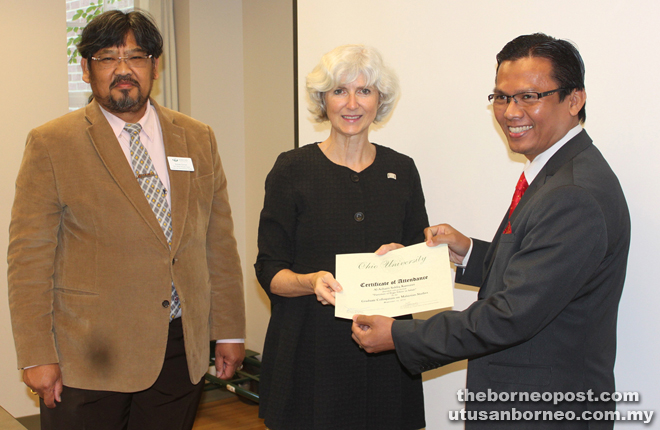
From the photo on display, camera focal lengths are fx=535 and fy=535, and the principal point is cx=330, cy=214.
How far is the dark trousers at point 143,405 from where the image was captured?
6.13 feet

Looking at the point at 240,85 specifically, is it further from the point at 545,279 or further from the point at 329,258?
the point at 545,279

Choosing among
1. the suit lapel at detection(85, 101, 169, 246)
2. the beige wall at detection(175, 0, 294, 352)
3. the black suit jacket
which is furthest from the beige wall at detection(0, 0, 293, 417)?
the black suit jacket

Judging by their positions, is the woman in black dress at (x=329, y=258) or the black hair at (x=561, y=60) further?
the woman in black dress at (x=329, y=258)

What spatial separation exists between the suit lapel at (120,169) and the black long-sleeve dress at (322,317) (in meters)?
0.40

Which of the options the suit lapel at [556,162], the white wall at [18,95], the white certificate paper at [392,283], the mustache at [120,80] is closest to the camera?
the suit lapel at [556,162]

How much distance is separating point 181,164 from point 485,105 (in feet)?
4.29

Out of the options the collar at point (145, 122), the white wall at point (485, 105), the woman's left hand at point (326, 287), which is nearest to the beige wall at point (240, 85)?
the white wall at point (485, 105)

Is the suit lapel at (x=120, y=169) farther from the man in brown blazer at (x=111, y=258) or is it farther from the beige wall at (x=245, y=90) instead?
the beige wall at (x=245, y=90)

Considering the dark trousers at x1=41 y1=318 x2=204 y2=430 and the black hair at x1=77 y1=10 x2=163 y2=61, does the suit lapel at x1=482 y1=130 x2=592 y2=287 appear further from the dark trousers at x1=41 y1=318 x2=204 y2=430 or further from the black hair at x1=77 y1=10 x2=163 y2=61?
the black hair at x1=77 y1=10 x2=163 y2=61

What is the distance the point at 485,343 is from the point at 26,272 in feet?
4.94

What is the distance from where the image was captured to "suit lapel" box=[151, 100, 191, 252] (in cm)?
200

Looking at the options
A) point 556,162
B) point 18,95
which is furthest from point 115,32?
point 18,95

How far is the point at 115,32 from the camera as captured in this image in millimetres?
1979

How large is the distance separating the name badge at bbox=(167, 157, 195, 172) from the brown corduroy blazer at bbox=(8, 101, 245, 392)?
16cm
